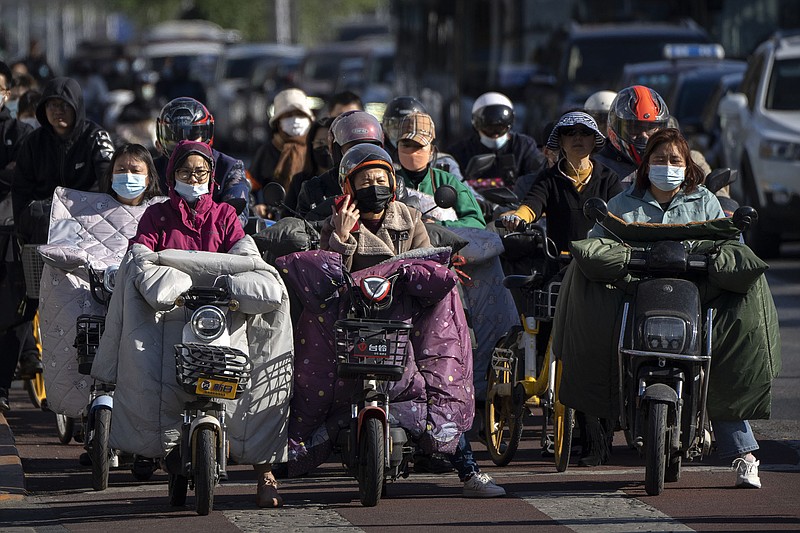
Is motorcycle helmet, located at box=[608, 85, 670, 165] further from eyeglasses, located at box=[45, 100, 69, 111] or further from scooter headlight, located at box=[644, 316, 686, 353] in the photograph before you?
eyeglasses, located at box=[45, 100, 69, 111]

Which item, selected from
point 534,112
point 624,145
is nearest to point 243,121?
point 534,112

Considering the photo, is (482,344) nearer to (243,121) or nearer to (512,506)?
(512,506)

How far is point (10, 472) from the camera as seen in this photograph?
8.66 m

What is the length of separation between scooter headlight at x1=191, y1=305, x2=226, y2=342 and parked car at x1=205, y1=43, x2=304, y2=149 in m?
28.3

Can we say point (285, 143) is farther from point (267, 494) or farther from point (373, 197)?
point (267, 494)

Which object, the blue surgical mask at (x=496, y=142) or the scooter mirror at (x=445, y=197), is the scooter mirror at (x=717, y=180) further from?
the blue surgical mask at (x=496, y=142)

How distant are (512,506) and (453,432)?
0.40 meters

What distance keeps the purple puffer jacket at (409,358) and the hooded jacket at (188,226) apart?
1.27ft

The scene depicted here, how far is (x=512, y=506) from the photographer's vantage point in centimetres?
781

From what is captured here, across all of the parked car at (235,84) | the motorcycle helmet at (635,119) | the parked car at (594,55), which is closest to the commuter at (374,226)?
the motorcycle helmet at (635,119)

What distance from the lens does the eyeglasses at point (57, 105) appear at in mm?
10477

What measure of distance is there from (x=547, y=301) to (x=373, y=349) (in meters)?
1.54

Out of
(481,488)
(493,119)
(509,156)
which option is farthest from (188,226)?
(493,119)

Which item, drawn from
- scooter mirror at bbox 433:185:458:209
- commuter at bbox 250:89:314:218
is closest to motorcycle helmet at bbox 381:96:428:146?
commuter at bbox 250:89:314:218
